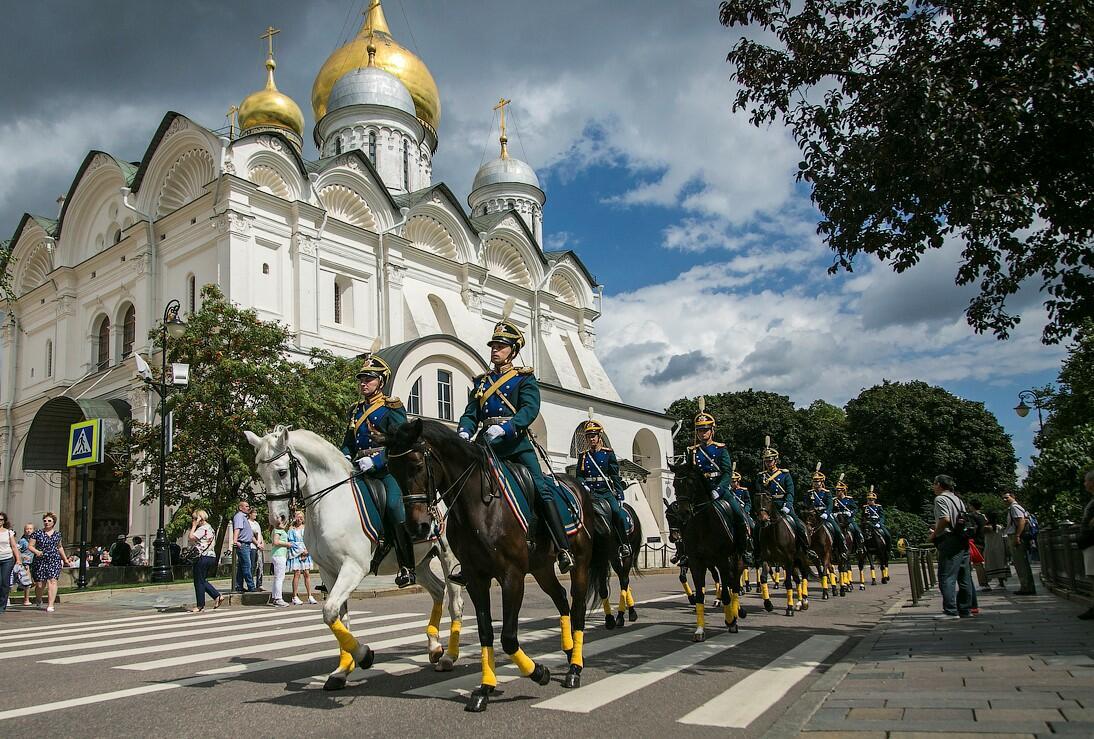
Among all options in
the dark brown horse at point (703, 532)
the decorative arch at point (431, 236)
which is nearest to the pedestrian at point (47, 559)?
the dark brown horse at point (703, 532)

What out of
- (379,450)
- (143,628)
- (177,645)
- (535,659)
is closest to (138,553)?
(143,628)

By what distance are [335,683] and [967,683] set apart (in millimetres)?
4760

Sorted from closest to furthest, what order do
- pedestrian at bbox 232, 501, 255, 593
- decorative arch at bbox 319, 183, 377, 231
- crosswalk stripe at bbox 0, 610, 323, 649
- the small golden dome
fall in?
crosswalk stripe at bbox 0, 610, 323, 649, pedestrian at bbox 232, 501, 255, 593, decorative arch at bbox 319, 183, 377, 231, the small golden dome

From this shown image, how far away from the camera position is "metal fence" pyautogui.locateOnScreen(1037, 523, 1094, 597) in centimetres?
1247

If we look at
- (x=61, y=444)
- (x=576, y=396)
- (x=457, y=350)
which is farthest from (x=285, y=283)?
(x=576, y=396)

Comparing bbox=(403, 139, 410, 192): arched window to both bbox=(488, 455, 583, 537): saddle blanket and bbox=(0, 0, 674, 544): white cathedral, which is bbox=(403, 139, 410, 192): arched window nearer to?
bbox=(0, 0, 674, 544): white cathedral

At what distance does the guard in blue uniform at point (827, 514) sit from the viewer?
16.7 metres

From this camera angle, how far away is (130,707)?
6.36 m

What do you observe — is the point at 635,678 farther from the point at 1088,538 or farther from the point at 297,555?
the point at 297,555

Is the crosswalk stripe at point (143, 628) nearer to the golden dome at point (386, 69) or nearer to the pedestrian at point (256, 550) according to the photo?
the pedestrian at point (256, 550)

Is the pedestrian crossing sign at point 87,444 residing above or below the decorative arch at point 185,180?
below

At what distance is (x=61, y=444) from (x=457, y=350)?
16.7 meters

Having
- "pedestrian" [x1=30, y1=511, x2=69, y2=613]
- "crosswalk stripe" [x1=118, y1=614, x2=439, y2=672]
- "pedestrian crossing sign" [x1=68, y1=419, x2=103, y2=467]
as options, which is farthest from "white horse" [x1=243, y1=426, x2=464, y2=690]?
"pedestrian crossing sign" [x1=68, y1=419, x2=103, y2=467]

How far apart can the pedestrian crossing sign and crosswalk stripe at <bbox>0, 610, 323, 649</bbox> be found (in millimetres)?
10756
